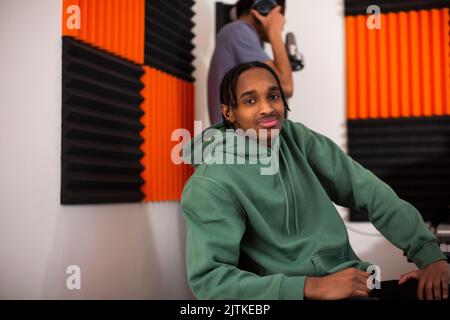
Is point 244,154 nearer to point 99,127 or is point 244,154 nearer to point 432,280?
point 432,280

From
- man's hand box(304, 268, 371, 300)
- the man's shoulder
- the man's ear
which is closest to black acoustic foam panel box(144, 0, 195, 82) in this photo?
the man's shoulder

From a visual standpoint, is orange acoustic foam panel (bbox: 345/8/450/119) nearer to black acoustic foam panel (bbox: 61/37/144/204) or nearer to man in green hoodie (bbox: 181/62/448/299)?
black acoustic foam panel (bbox: 61/37/144/204)

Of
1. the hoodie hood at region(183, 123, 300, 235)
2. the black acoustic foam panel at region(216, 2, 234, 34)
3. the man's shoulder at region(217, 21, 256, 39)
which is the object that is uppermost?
the black acoustic foam panel at region(216, 2, 234, 34)

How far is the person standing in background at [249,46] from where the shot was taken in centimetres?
190

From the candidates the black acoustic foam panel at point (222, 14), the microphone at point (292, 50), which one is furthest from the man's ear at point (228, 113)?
the black acoustic foam panel at point (222, 14)

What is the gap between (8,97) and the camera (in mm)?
1328

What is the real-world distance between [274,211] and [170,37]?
1285mm

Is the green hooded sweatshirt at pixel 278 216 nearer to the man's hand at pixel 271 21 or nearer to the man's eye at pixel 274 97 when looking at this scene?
the man's eye at pixel 274 97

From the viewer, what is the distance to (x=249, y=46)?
1.91 meters

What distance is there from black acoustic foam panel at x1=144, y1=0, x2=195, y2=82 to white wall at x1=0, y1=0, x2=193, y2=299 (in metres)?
0.60

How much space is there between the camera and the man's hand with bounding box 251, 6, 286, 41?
2012 millimetres

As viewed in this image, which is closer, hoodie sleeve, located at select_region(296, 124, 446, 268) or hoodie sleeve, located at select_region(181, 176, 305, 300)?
hoodie sleeve, located at select_region(181, 176, 305, 300)

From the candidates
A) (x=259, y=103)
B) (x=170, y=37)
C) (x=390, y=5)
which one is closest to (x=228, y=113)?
(x=259, y=103)

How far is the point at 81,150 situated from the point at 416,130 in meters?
1.76
